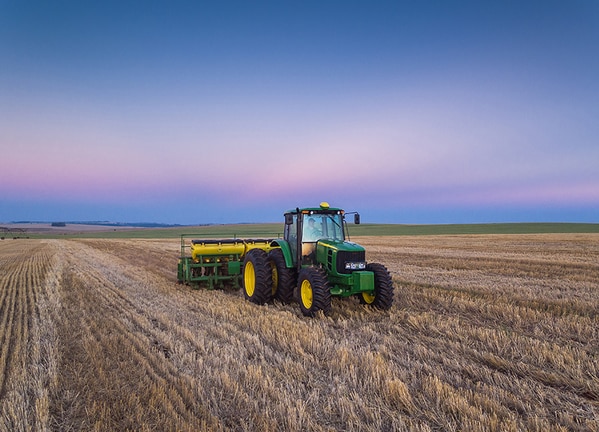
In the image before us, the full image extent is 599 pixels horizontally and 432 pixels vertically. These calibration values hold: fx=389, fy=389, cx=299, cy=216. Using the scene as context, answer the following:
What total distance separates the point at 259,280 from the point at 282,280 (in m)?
0.52

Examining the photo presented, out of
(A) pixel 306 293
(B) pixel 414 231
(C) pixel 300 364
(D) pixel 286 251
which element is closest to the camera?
(C) pixel 300 364

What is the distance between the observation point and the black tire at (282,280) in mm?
8484

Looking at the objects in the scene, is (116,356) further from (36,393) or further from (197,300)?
(197,300)

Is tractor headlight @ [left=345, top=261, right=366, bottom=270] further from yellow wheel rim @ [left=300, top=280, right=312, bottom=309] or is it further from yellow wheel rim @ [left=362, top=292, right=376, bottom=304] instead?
yellow wheel rim @ [left=300, top=280, right=312, bottom=309]

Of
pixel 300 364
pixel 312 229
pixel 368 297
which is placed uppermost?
pixel 312 229

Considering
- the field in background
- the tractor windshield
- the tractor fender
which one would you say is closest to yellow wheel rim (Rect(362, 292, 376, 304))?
the tractor windshield

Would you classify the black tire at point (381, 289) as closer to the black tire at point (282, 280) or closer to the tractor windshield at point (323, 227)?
the tractor windshield at point (323, 227)

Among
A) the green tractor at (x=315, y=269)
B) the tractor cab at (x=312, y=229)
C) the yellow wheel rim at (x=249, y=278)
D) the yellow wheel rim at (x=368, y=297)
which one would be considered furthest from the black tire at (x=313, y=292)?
the yellow wheel rim at (x=249, y=278)

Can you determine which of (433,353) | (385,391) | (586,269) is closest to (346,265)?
(433,353)

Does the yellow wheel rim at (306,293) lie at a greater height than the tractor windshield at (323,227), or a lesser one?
lesser

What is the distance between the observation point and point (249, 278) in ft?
31.2

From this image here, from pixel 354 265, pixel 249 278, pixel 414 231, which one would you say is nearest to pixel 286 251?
pixel 249 278

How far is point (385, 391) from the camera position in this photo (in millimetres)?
4148

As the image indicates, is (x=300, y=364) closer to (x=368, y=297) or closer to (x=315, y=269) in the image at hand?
(x=315, y=269)
